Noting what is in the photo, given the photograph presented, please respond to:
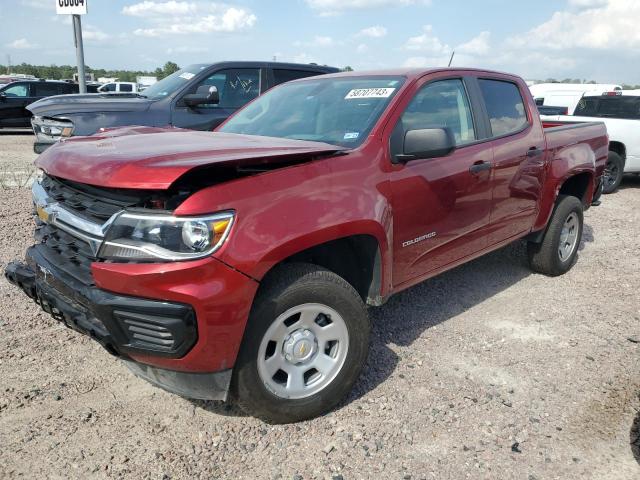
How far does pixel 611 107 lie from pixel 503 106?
6964 millimetres

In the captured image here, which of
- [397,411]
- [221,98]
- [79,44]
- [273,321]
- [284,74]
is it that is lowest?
[397,411]

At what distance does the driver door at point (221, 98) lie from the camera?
22.1ft

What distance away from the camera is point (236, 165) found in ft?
7.63

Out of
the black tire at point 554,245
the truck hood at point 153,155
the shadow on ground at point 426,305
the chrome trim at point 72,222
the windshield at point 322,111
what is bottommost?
the shadow on ground at point 426,305

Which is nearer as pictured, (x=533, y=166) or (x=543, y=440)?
(x=543, y=440)

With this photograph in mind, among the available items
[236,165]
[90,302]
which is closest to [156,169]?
[236,165]

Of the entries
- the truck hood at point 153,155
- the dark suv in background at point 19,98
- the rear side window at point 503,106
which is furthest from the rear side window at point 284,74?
the dark suv in background at point 19,98

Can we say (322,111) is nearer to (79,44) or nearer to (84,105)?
(84,105)

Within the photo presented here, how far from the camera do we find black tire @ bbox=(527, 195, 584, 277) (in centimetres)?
476

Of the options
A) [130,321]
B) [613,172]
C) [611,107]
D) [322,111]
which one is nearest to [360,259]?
[322,111]

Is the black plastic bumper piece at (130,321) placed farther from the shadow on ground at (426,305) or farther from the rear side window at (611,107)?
the rear side window at (611,107)

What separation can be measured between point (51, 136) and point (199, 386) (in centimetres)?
514

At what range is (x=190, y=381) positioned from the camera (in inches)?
92.3

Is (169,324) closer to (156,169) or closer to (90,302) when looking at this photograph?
(90,302)
